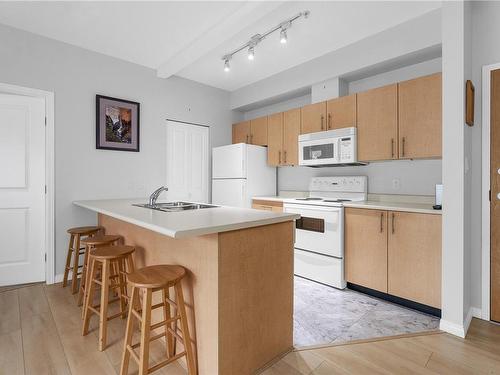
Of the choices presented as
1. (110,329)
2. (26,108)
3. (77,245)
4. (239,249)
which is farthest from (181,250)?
(26,108)

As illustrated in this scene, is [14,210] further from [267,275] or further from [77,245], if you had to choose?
[267,275]

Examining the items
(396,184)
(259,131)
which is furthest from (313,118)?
(396,184)

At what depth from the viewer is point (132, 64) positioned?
3.56 meters

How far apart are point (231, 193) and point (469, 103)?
112 inches

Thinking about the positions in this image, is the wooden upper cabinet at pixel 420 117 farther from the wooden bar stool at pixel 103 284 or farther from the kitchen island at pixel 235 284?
the wooden bar stool at pixel 103 284

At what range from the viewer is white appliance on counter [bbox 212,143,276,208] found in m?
3.92

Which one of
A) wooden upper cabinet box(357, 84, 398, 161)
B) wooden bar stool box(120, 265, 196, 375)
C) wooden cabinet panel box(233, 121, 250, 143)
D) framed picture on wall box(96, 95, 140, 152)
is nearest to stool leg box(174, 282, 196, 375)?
wooden bar stool box(120, 265, 196, 375)

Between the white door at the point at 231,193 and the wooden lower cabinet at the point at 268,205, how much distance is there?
0.12 metres

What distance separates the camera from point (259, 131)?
165 inches

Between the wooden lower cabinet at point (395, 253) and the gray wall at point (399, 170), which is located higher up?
the gray wall at point (399, 170)

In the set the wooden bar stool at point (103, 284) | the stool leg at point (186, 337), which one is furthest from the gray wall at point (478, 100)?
the wooden bar stool at point (103, 284)

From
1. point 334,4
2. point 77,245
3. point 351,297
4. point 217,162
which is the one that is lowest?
point 351,297

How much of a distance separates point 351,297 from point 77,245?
277 cm

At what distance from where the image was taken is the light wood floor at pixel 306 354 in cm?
166
